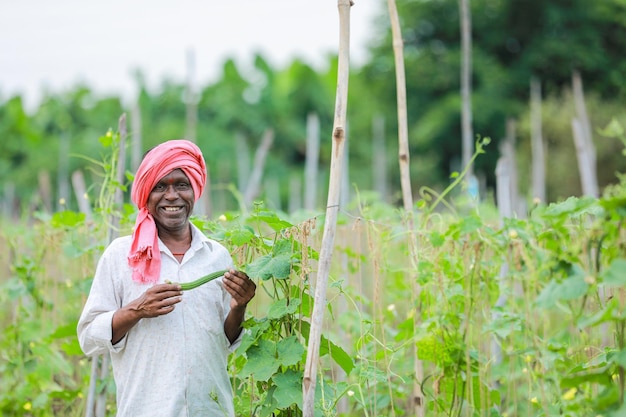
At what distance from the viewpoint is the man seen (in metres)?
2.38

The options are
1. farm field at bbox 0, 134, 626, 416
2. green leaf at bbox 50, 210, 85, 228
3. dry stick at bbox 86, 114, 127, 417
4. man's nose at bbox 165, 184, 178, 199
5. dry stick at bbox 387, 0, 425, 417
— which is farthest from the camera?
green leaf at bbox 50, 210, 85, 228

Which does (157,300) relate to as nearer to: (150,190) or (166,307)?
(166,307)

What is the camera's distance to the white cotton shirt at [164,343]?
239cm

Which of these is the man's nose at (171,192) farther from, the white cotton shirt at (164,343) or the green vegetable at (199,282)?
the green vegetable at (199,282)

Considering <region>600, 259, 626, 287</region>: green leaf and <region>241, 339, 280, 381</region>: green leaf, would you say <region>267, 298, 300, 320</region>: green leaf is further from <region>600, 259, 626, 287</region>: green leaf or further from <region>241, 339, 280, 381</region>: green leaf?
<region>600, 259, 626, 287</region>: green leaf

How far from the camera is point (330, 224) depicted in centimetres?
229

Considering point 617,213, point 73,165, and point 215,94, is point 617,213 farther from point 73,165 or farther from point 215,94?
point 215,94

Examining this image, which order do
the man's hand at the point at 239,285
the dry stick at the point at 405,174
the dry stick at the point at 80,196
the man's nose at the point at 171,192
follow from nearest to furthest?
the man's hand at the point at 239,285
the man's nose at the point at 171,192
the dry stick at the point at 405,174
the dry stick at the point at 80,196

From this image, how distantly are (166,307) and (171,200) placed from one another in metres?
0.36

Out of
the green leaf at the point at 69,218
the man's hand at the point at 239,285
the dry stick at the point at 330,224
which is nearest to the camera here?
the dry stick at the point at 330,224

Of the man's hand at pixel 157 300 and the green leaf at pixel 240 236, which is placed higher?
the green leaf at pixel 240 236

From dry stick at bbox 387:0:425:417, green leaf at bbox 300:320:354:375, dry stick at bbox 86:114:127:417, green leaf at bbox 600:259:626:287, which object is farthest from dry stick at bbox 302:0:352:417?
dry stick at bbox 86:114:127:417

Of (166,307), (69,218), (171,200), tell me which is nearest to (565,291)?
(166,307)

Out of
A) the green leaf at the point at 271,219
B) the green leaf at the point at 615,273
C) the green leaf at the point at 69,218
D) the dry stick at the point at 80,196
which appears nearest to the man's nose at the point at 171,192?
the green leaf at the point at 271,219
